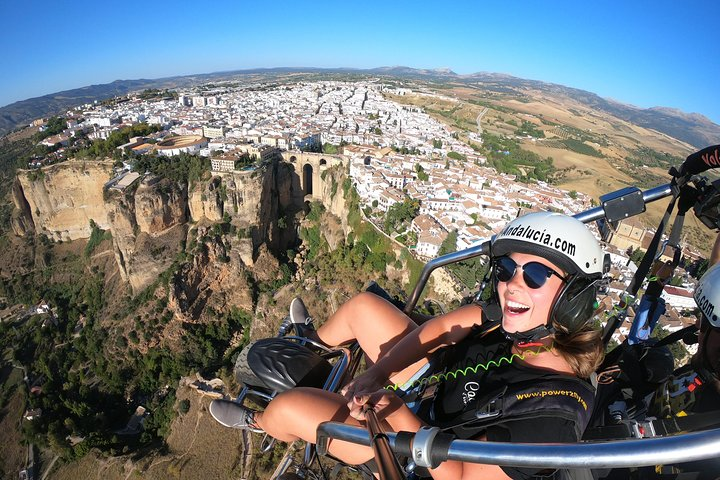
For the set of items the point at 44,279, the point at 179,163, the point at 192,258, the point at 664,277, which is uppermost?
the point at 179,163

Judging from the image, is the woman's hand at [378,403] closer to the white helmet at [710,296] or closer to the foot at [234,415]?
the foot at [234,415]

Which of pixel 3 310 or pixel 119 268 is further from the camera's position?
pixel 3 310

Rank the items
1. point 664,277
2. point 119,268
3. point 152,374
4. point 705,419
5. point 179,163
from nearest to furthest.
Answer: point 705,419, point 664,277, point 152,374, point 119,268, point 179,163

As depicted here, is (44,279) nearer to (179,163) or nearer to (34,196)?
(34,196)

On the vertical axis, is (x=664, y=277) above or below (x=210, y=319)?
above

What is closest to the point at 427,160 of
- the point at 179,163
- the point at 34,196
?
the point at 179,163

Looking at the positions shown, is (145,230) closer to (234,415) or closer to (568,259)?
(234,415)

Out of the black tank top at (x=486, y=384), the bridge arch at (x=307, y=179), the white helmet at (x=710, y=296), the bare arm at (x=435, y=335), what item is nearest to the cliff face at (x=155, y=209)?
the bridge arch at (x=307, y=179)
